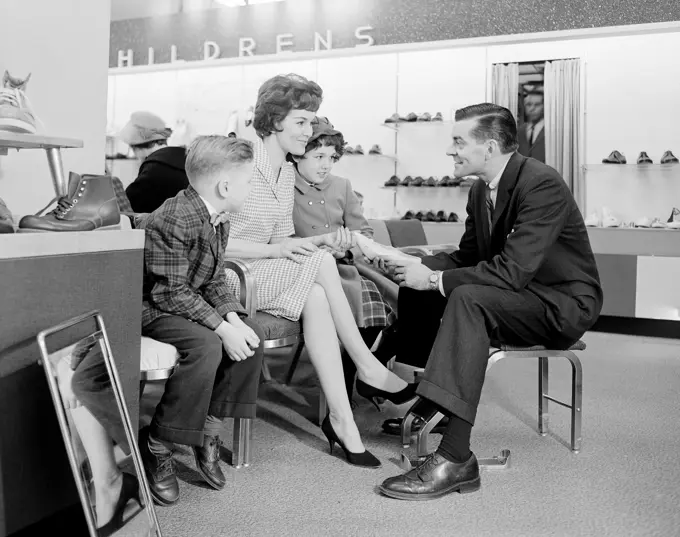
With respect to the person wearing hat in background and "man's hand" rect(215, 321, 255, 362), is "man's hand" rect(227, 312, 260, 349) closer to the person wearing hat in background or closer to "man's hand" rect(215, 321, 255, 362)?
"man's hand" rect(215, 321, 255, 362)

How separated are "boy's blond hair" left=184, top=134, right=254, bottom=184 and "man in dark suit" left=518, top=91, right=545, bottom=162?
4831 millimetres

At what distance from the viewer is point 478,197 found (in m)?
3.05

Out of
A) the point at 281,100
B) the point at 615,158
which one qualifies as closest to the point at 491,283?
the point at 281,100

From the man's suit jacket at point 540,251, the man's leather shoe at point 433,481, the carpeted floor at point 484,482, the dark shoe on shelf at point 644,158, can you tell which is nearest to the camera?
the carpeted floor at point 484,482

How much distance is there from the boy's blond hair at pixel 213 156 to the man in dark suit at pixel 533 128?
4831 millimetres

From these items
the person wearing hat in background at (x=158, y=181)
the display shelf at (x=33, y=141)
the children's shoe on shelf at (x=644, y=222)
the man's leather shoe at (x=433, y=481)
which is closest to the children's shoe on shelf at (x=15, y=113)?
the display shelf at (x=33, y=141)

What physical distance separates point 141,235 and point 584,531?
62.2 inches

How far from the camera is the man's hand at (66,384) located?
5.42 ft

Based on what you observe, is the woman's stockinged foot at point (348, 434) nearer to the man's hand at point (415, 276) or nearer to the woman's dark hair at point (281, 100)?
the man's hand at point (415, 276)

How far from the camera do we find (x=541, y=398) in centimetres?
327

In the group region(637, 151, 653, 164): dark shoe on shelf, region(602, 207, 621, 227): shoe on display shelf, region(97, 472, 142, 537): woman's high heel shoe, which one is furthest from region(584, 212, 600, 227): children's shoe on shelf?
region(97, 472, 142, 537): woman's high heel shoe

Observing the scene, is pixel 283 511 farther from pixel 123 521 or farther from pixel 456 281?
pixel 456 281

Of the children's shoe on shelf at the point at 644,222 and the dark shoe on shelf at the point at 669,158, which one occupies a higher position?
the dark shoe on shelf at the point at 669,158

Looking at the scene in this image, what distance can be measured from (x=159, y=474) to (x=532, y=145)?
554cm
